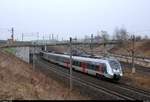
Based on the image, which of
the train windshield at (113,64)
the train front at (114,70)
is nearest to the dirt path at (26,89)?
the train front at (114,70)

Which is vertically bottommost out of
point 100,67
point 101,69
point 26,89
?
point 101,69

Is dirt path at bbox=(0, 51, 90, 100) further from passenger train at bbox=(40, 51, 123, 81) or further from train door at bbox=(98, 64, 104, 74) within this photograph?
train door at bbox=(98, 64, 104, 74)

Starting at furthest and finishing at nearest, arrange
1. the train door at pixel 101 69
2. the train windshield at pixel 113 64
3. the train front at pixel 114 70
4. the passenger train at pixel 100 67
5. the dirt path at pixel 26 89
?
1. the train door at pixel 101 69
2. the train windshield at pixel 113 64
3. the passenger train at pixel 100 67
4. the train front at pixel 114 70
5. the dirt path at pixel 26 89

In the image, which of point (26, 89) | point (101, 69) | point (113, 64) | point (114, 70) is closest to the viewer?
point (26, 89)

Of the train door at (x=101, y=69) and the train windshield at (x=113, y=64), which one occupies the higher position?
the train windshield at (x=113, y=64)

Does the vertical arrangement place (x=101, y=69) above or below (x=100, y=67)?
below

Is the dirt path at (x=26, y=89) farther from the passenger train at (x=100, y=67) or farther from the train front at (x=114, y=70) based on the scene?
the passenger train at (x=100, y=67)

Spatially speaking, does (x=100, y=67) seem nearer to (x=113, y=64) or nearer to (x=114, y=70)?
(x=113, y=64)

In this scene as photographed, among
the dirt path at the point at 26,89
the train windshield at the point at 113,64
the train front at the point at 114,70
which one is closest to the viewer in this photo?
the dirt path at the point at 26,89

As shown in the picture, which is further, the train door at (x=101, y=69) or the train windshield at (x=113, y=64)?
the train door at (x=101, y=69)

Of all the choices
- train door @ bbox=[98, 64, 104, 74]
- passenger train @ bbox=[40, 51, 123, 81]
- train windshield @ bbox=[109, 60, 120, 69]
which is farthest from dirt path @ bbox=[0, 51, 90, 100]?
train door @ bbox=[98, 64, 104, 74]

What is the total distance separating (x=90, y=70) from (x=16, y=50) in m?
20.5

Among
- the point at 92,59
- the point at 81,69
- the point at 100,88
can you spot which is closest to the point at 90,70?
the point at 92,59

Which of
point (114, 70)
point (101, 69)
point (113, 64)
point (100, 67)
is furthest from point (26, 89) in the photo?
point (100, 67)
